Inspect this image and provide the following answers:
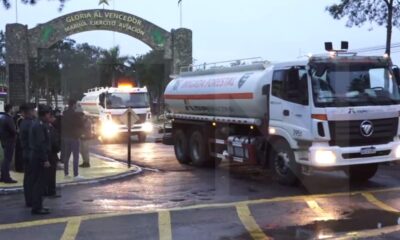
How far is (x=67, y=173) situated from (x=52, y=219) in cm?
495

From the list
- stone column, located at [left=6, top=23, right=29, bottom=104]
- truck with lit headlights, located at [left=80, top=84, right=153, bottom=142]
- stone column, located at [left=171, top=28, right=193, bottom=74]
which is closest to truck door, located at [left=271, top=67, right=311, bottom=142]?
truck with lit headlights, located at [left=80, top=84, right=153, bottom=142]

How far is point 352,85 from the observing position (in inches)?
470

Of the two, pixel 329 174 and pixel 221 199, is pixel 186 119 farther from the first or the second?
pixel 221 199

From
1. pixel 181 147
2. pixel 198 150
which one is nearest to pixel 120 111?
pixel 181 147

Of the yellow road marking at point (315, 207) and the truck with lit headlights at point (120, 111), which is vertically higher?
the truck with lit headlights at point (120, 111)

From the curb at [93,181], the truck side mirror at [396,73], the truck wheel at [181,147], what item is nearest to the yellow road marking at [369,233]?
the truck side mirror at [396,73]

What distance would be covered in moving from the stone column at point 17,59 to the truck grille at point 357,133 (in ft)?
83.6

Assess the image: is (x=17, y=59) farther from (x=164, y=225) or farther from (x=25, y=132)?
(x=164, y=225)

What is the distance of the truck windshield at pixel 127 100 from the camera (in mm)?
28328

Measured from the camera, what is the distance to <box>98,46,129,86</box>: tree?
225ft

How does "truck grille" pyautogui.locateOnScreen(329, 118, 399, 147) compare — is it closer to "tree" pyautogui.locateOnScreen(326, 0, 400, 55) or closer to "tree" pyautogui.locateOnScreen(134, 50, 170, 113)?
"tree" pyautogui.locateOnScreen(326, 0, 400, 55)

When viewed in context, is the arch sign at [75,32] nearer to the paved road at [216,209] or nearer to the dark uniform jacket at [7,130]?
the paved road at [216,209]

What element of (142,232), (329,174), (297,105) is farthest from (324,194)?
(142,232)

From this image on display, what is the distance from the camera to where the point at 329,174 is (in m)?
14.6
